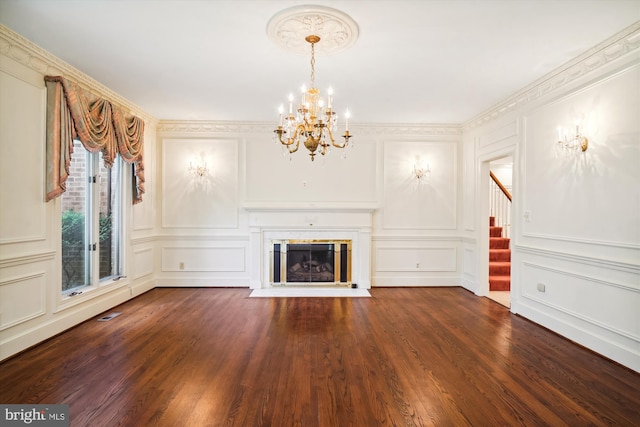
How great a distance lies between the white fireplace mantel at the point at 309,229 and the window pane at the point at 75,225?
220cm

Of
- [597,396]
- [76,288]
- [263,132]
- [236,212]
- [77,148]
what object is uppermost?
[263,132]

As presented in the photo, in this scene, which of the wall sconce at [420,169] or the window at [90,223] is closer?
the window at [90,223]

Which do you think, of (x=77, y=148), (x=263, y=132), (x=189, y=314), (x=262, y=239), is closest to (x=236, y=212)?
(x=262, y=239)

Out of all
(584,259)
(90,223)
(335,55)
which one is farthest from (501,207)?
(90,223)

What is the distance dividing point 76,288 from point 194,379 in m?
2.30

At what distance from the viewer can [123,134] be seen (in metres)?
4.21

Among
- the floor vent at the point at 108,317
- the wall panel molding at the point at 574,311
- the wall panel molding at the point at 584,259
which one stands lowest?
the floor vent at the point at 108,317

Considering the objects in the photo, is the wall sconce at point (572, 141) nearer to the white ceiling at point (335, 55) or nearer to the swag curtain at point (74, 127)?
the white ceiling at point (335, 55)

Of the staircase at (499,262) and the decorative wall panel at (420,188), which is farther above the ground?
the decorative wall panel at (420,188)

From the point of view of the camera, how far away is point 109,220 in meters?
4.36

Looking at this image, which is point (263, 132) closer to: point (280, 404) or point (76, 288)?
point (76, 288)

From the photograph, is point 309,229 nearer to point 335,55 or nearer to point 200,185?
point 200,185

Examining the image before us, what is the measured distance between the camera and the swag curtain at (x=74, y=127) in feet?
10.4

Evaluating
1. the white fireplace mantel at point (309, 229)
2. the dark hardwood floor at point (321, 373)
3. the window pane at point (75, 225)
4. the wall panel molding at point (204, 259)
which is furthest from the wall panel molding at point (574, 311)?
the window pane at point (75, 225)
